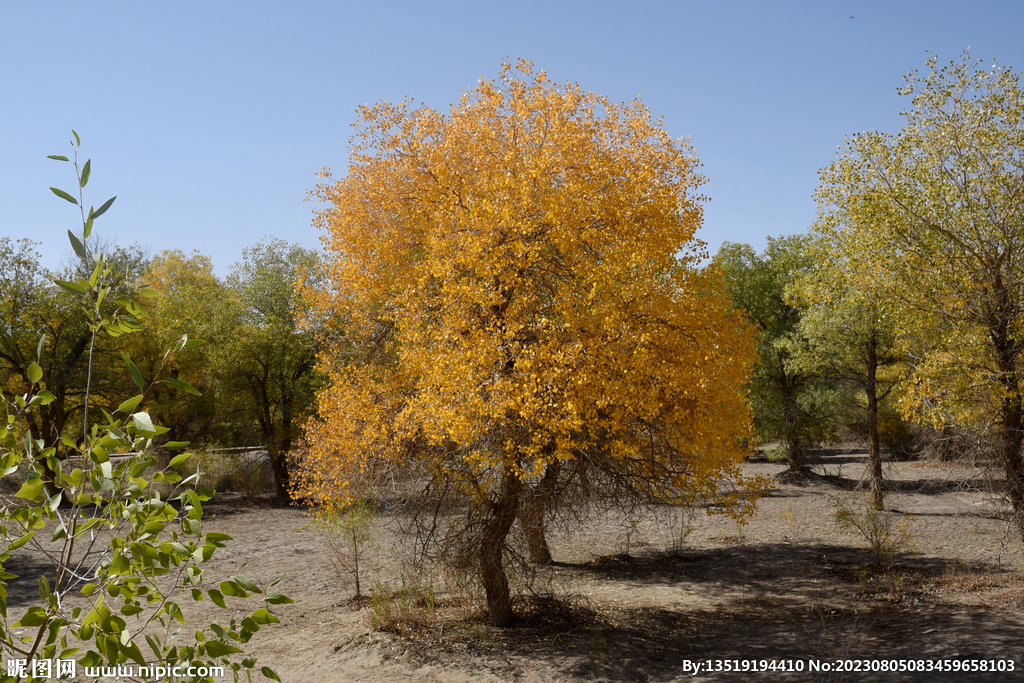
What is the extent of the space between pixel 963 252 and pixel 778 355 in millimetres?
13519

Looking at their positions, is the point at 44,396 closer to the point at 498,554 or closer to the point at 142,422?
the point at 142,422

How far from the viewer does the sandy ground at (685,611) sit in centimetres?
773

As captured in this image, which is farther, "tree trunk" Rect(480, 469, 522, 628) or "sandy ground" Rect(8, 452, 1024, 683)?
"tree trunk" Rect(480, 469, 522, 628)

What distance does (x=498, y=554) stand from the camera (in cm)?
894

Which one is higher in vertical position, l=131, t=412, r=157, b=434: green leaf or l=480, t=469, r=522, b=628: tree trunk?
l=131, t=412, r=157, b=434: green leaf

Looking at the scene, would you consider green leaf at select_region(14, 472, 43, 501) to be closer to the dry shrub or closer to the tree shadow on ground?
the tree shadow on ground

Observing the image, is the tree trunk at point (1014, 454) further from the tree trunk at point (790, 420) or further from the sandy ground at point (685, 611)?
the tree trunk at point (790, 420)

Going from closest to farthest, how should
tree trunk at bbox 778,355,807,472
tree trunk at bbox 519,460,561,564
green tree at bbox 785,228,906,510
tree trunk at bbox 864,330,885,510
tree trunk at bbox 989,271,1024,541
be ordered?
tree trunk at bbox 519,460,561,564 → tree trunk at bbox 989,271,1024,541 → green tree at bbox 785,228,906,510 → tree trunk at bbox 864,330,885,510 → tree trunk at bbox 778,355,807,472

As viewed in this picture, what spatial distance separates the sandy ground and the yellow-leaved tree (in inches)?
51.0

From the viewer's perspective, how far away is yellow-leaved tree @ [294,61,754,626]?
24.1 ft

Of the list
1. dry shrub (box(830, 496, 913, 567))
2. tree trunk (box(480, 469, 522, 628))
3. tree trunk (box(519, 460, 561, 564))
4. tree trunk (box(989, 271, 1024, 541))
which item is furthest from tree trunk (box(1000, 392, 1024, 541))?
tree trunk (box(480, 469, 522, 628))

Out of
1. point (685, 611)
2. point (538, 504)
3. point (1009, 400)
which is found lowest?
point (685, 611)

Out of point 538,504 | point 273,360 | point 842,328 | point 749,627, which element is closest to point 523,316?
point 538,504

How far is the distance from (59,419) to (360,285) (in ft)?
47.6
